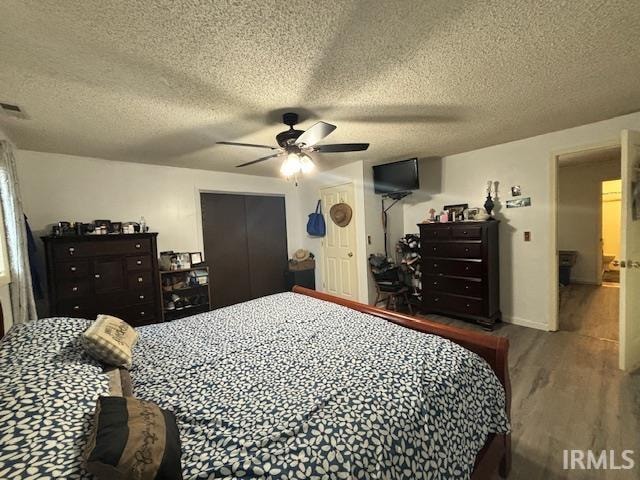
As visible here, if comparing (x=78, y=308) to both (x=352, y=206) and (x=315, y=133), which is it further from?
(x=352, y=206)

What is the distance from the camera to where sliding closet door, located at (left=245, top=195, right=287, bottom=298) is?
4.61 m

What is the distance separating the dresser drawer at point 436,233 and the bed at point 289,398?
1.98m

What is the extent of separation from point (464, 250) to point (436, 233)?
392 millimetres

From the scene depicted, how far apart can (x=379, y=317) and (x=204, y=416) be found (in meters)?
1.30

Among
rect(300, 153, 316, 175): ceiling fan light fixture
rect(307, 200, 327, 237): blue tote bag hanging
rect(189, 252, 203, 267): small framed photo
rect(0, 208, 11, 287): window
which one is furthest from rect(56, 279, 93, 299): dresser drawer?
rect(307, 200, 327, 237): blue tote bag hanging

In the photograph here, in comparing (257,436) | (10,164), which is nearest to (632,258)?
(257,436)

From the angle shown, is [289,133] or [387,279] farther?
[387,279]

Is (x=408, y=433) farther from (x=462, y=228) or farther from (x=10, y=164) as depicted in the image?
(x=10, y=164)

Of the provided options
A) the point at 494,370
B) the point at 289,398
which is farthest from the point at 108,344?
the point at 494,370

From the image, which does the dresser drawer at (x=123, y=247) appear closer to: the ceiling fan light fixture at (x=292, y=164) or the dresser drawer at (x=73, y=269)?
the dresser drawer at (x=73, y=269)

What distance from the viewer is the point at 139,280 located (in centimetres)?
309

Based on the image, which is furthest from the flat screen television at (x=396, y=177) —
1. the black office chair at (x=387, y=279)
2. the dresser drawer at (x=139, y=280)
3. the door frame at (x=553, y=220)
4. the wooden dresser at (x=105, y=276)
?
the dresser drawer at (x=139, y=280)

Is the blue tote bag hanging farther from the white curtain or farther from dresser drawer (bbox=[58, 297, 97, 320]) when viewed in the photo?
the white curtain

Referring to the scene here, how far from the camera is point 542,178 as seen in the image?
3.08 m
